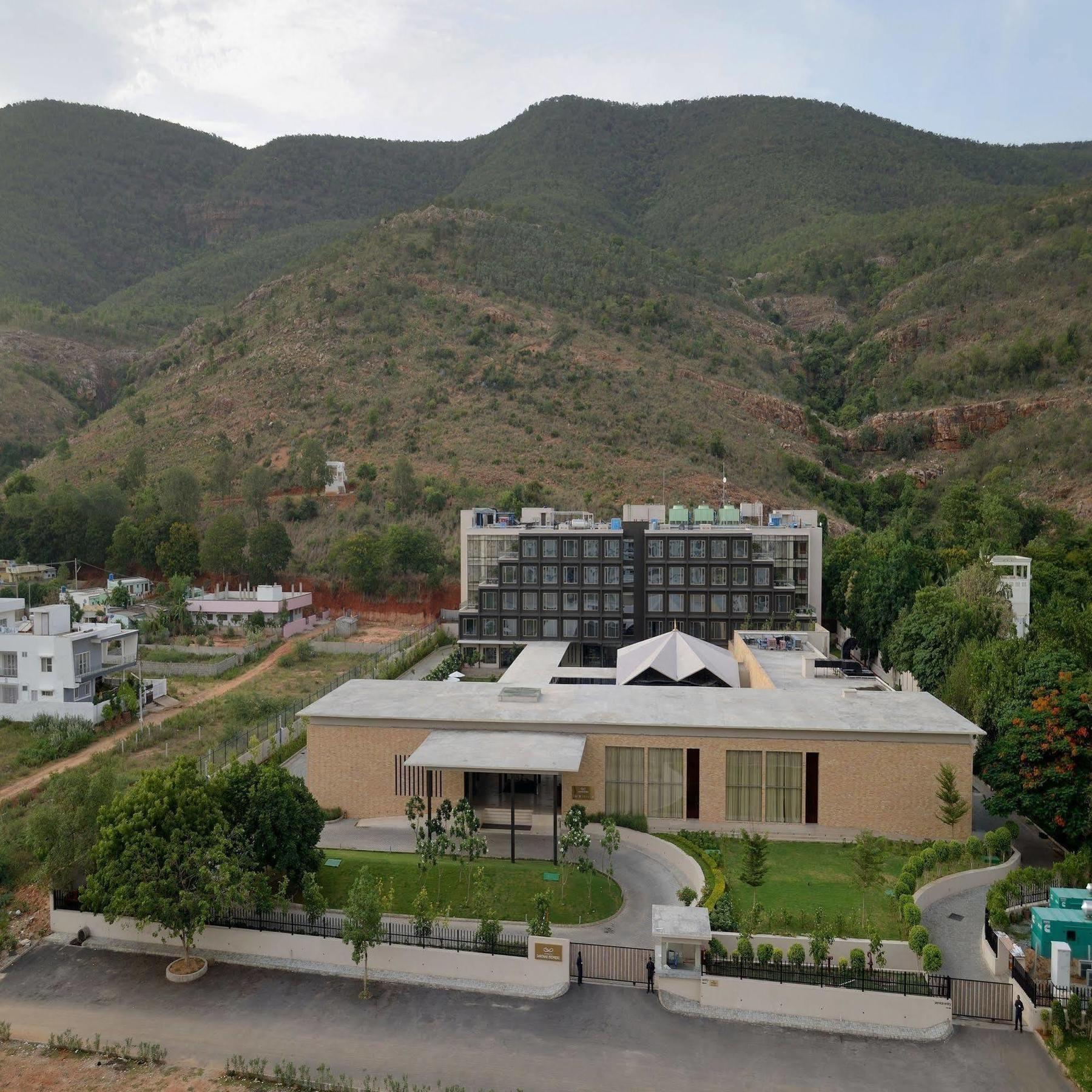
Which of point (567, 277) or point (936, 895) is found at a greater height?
point (567, 277)

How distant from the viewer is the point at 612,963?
68.7ft

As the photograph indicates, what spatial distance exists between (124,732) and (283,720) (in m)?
8.34

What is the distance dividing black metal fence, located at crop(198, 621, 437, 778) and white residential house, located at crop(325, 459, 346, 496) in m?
29.1

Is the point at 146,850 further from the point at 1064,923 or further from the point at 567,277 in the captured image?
the point at 567,277

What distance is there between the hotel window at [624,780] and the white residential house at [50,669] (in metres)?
26.4

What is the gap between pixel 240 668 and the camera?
55.0m

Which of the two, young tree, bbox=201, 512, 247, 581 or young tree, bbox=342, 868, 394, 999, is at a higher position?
young tree, bbox=201, 512, 247, 581

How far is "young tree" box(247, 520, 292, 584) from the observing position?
233 ft

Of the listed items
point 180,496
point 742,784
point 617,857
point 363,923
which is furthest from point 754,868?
point 180,496

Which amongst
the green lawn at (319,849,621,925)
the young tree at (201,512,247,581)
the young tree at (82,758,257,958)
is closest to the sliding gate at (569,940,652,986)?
the green lawn at (319,849,621,925)

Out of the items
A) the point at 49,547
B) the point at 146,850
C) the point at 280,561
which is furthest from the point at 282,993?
the point at 49,547

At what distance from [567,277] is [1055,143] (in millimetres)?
139394

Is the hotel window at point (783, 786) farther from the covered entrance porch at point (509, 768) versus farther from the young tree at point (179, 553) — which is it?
the young tree at point (179, 553)

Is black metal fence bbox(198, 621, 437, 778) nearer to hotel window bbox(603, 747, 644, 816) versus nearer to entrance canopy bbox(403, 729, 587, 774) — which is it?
entrance canopy bbox(403, 729, 587, 774)
